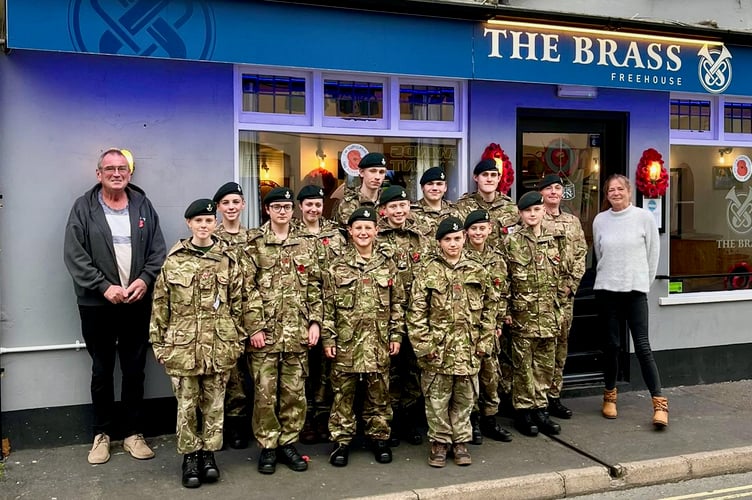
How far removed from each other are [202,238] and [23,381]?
6.75 ft

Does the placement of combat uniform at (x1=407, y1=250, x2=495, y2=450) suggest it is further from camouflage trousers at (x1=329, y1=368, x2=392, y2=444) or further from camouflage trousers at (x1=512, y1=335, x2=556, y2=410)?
camouflage trousers at (x1=512, y1=335, x2=556, y2=410)

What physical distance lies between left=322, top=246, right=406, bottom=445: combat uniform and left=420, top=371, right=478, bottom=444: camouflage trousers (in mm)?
355

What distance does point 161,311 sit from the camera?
205 inches

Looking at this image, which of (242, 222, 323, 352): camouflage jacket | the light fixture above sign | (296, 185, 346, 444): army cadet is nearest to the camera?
(242, 222, 323, 352): camouflage jacket

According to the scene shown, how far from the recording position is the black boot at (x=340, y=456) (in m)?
5.67

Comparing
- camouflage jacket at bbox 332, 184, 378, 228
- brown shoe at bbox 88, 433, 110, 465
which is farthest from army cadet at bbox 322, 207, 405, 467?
brown shoe at bbox 88, 433, 110, 465

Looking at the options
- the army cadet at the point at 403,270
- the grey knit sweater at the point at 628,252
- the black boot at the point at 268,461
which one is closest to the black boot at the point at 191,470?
the black boot at the point at 268,461

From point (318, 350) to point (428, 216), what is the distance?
1506mm

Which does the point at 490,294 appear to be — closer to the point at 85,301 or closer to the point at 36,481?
the point at 85,301

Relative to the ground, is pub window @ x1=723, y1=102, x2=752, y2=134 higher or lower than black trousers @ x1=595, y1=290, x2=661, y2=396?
higher

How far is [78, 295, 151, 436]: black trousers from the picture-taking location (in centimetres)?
579

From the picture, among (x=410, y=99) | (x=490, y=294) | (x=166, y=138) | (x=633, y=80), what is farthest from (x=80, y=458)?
(x=633, y=80)

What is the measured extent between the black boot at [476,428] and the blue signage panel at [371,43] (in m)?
3.06

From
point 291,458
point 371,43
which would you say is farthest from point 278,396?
point 371,43
